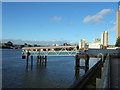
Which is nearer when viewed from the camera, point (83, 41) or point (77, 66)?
point (77, 66)

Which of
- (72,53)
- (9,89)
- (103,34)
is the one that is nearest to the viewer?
(9,89)

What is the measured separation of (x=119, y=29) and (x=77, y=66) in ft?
351

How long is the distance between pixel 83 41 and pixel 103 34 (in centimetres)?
2339

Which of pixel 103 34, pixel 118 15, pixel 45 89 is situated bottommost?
pixel 45 89

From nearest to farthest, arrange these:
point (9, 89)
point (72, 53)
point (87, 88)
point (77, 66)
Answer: point (87, 88) → point (9, 89) → point (77, 66) → point (72, 53)

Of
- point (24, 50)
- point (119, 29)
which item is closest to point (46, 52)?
point (24, 50)

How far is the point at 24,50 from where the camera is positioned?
4822 centimetres

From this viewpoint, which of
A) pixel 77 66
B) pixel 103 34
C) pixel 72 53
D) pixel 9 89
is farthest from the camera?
pixel 103 34

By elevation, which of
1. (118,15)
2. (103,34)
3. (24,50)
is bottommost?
(24,50)

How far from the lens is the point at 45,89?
19.2m

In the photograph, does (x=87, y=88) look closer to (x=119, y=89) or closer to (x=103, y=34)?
(x=119, y=89)

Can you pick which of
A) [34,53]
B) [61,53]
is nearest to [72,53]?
[61,53]

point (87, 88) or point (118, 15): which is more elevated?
point (118, 15)

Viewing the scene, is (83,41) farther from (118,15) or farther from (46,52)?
(46,52)
